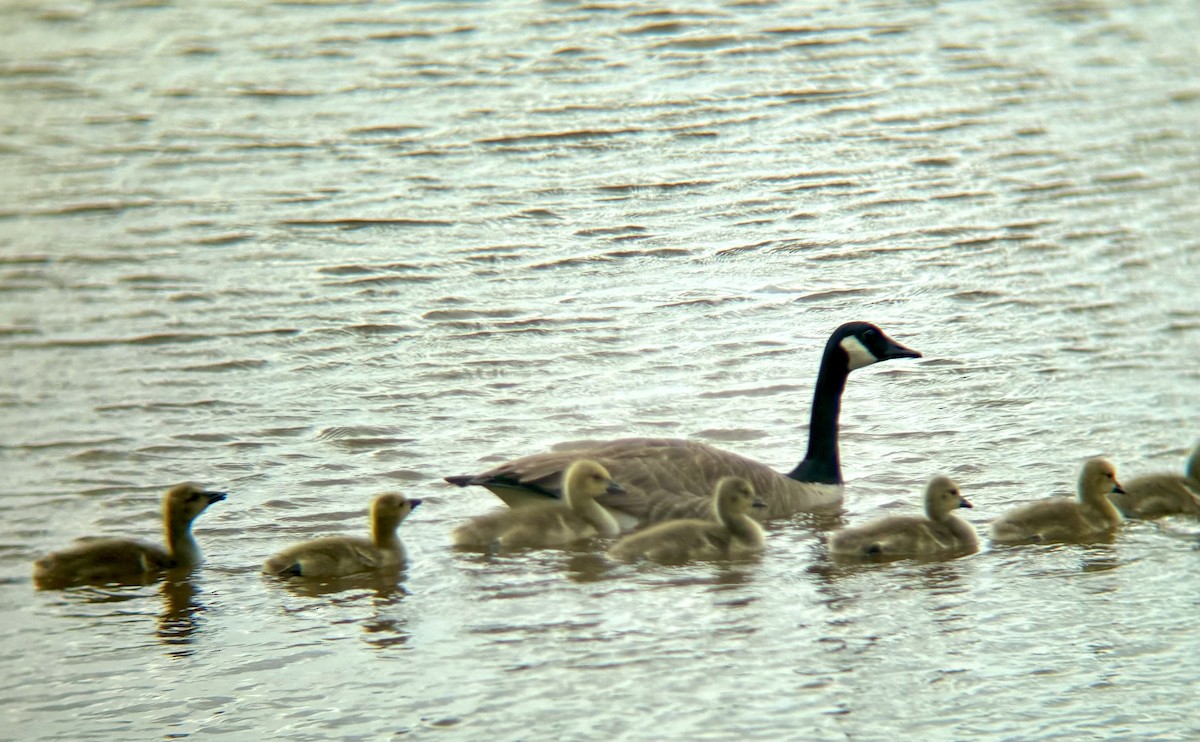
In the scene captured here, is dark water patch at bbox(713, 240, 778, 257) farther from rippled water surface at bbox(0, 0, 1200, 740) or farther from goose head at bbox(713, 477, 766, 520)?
goose head at bbox(713, 477, 766, 520)

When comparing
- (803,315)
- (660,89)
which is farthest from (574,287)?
(660,89)

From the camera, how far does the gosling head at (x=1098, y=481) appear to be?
8.34 meters

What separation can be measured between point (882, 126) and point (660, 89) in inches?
103


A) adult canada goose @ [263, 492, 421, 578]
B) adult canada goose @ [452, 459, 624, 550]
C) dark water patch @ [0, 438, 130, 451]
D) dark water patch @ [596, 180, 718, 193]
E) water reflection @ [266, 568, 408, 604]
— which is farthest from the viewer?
dark water patch @ [596, 180, 718, 193]

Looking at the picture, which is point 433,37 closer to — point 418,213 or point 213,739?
point 418,213

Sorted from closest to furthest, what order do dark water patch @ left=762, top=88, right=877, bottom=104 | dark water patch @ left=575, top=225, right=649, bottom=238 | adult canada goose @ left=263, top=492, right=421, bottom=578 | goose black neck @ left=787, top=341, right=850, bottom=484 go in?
adult canada goose @ left=263, top=492, right=421, bottom=578 < goose black neck @ left=787, top=341, right=850, bottom=484 < dark water patch @ left=575, top=225, right=649, bottom=238 < dark water patch @ left=762, top=88, right=877, bottom=104

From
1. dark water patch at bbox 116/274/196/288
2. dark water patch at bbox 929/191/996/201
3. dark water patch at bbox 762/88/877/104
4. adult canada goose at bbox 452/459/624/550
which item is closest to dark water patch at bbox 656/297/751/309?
dark water patch at bbox 929/191/996/201

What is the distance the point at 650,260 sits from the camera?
45.4ft

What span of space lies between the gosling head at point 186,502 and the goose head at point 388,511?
830 millimetres

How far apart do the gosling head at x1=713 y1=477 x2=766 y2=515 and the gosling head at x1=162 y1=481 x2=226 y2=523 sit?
2.36m

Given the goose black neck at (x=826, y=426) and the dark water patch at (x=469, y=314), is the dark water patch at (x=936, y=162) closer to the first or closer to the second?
the dark water patch at (x=469, y=314)

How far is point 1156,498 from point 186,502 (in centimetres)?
466

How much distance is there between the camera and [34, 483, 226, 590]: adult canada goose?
8055 mm

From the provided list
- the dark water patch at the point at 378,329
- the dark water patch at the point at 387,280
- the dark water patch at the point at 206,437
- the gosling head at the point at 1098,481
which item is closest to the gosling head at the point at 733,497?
the gosling head at the point at 1098,481
